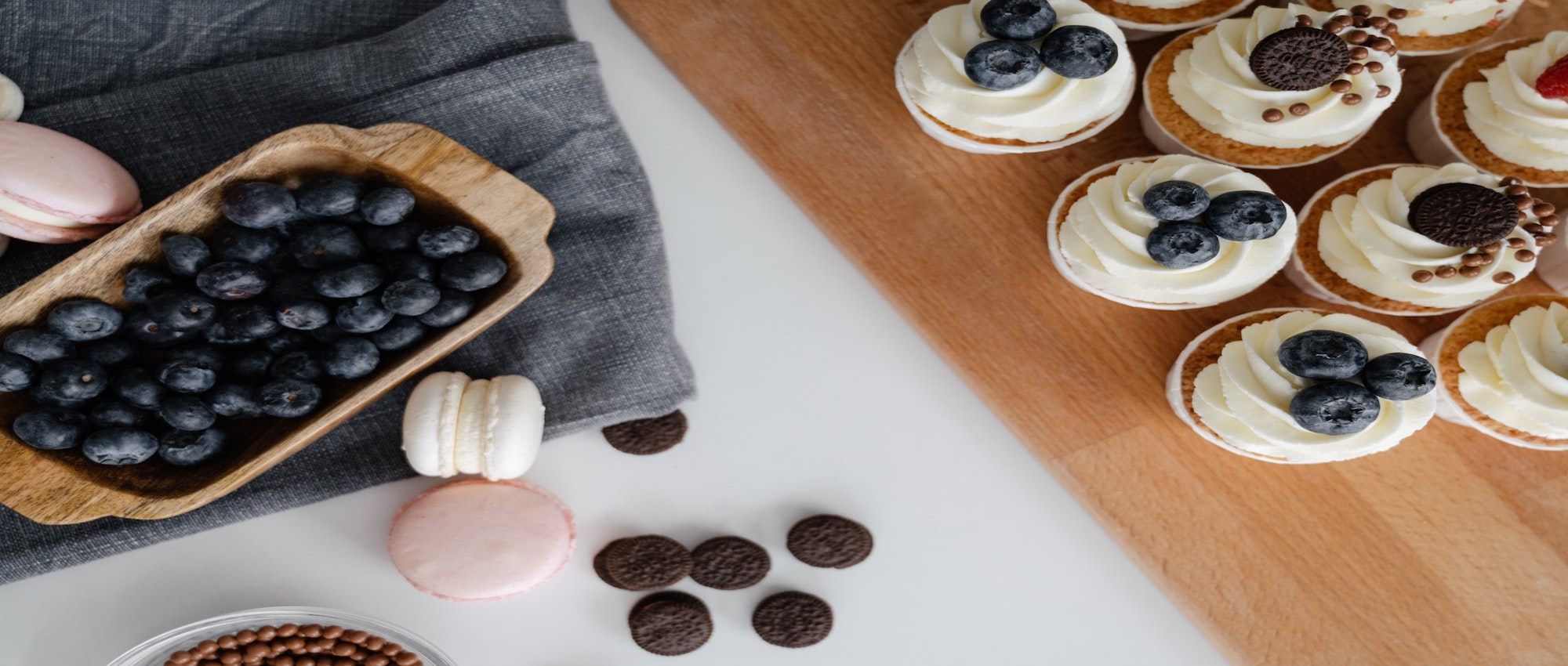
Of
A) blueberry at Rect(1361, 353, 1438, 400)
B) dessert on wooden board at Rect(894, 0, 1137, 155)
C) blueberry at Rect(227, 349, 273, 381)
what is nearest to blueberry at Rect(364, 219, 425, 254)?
blueberry at Rect(227, 349, 273, 381)

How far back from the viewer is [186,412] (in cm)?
143

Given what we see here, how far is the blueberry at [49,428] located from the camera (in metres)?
1.40

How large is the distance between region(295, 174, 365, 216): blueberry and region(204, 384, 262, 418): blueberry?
0.29 meters

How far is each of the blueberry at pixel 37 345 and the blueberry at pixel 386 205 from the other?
475 mm

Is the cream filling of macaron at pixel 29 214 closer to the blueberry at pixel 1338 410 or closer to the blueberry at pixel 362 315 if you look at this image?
the blueberry at pixel 362 315

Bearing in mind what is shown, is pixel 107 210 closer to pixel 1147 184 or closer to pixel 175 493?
pixel 175 493

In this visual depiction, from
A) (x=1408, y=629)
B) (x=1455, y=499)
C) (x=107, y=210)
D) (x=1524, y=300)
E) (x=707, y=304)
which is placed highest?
(x=107, y=210)

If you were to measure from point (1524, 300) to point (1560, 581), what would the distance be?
520mm

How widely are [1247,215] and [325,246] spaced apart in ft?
4.78

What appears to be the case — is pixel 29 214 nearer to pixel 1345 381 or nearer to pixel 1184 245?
pixel 1184 245

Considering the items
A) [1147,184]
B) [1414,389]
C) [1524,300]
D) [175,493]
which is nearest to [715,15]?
[1147,184]

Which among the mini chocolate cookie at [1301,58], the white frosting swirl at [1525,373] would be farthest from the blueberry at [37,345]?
the white frosting swirl at [1525,373]

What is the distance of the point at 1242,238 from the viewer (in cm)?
154

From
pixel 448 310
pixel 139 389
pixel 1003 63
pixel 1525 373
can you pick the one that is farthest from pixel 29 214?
pixel 1525 373
